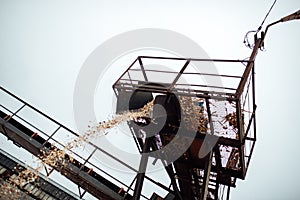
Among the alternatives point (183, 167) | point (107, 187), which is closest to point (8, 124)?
point (107, 187)

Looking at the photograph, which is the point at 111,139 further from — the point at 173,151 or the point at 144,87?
the point at 144,87

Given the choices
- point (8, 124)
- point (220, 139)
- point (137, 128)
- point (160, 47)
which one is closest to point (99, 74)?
point (160, 47)

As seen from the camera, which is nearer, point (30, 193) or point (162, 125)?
point (162, 125)

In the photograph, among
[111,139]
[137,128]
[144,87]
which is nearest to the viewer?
[144,87]

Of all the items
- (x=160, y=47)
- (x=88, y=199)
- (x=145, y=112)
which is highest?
(x=160, y=47)

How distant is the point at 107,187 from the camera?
208 inches

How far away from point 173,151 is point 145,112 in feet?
3.17

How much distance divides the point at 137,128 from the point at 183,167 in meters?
1.25

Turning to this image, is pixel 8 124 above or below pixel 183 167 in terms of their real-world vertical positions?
below

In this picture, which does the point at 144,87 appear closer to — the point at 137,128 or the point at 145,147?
the point at 137,128

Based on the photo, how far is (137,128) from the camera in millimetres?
4008

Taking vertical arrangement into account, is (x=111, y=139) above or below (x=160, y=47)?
below

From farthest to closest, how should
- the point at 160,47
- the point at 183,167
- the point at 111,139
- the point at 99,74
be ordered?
the point at 111,139
the point at 99,74
the point at 160,47
the point at 183,167

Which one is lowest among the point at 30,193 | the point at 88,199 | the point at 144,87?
the point at 30,193
